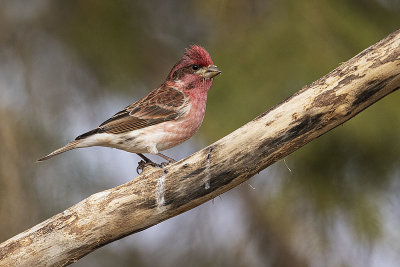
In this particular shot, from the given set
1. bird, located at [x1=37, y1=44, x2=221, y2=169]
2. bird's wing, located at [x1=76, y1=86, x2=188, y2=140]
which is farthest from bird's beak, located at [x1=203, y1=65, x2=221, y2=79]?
bird's wing, located at [x1=76, y1=86, x2=188, y2=140]

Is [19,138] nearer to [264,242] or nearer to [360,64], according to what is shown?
[264,242]

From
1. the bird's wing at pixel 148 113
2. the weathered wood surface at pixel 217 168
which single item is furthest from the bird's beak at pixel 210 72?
the weathered wood surface at pixel 217 168

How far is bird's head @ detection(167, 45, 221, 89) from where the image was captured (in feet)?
17.0

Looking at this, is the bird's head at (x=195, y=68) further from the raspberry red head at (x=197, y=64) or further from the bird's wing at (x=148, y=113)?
the bird's wing at (x=148, y=113)

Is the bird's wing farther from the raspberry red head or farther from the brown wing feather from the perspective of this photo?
the raspberry red head

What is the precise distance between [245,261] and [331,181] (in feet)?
4.06

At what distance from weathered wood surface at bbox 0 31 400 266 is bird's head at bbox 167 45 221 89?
133 cm

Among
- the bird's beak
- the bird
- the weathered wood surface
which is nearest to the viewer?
the weathered wood surface

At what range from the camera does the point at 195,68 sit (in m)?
5.22

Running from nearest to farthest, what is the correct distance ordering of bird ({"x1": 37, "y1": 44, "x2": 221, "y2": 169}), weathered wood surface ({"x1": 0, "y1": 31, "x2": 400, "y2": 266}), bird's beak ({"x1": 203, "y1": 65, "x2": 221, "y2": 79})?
weathered wood surface ({"x1": 0, "y1": 31, "x2": 400, "y2": 266}), bird ({"x1": 37, "y1": 44, "x2": 221, "y2": 169}), bird's beak ({"x1": 203, "y1": 65, "x2": 221, "y2": 79})

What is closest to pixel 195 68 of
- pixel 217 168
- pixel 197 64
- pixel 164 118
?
pixel 197 64

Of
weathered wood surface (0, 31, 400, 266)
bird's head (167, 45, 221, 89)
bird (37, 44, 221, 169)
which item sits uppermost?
bird's head (167, 45, 221, 89)

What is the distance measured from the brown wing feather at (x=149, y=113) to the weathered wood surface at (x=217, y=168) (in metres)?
0.94

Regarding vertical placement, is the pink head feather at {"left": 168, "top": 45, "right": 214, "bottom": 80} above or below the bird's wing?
above
